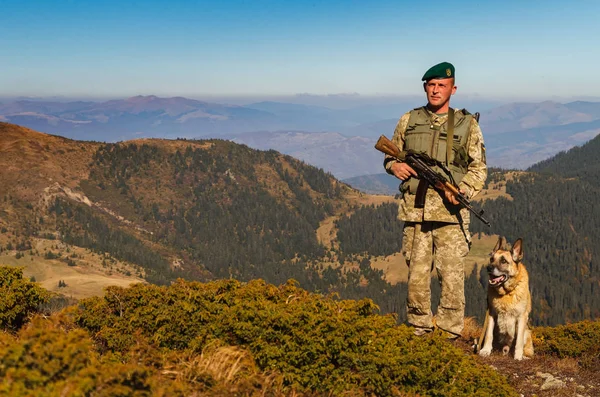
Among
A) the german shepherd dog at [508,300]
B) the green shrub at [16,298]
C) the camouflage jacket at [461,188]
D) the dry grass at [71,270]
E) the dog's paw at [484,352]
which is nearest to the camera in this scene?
the green shrub at [16,298]

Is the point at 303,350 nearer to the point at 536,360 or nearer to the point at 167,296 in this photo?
the point at 167,296

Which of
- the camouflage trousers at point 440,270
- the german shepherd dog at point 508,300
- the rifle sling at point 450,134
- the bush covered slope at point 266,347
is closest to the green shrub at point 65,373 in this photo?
the bush covered slope at point 266,347

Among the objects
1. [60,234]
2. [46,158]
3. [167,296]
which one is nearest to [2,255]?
[60,234]

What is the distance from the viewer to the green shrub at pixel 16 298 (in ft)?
25.5

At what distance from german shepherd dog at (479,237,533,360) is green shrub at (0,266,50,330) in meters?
8.50

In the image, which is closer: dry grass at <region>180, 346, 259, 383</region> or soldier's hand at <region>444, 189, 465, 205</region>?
dry grass at <region>180, 346, 259, 383</region>

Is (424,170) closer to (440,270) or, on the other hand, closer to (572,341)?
(440,270)

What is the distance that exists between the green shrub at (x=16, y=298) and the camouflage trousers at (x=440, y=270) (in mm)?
6823

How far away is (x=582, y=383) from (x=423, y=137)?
521cm

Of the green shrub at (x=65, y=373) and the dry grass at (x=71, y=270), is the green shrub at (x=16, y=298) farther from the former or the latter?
the dry grass at (x=71, y=270)

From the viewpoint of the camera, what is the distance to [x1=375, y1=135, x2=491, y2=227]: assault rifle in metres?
9.05

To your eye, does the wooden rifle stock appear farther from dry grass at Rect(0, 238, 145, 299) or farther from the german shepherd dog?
dry grass at Rect(0, 238, 145, 299)

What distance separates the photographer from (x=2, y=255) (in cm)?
12594

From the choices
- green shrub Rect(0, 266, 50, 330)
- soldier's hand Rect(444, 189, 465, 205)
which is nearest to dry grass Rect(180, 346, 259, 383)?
green shrub Rect(0, 266, 50, 330)
